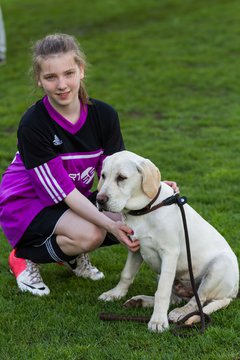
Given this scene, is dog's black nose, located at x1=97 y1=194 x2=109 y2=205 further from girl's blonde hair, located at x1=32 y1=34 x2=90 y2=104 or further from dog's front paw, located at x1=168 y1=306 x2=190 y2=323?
girl's blonde hair, located at x1=32 y1=34 x2=90 y2=104

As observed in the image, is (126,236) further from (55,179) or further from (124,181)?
(55,179)

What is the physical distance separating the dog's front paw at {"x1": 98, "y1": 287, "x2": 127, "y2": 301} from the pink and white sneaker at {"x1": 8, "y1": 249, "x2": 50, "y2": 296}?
45 centimetres

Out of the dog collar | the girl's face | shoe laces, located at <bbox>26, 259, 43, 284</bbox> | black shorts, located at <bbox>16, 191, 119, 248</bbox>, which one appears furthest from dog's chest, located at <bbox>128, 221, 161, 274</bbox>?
the girl's face

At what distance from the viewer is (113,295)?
176 inches

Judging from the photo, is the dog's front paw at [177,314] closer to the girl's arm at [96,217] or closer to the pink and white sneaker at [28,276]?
the girl's arm at [96,217]

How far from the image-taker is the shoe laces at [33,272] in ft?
15.6

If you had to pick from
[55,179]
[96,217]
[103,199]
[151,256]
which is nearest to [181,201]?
[151,256]

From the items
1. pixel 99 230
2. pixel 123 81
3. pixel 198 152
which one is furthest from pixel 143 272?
pixel 123 81

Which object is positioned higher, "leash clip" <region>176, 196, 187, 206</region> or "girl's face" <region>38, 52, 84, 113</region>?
"girl's face" <region>38, 52, 84, 113</region>

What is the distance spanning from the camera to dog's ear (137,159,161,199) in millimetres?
3865

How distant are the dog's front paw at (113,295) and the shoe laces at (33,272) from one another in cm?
55

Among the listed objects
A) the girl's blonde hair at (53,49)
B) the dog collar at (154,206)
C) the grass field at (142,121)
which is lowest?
the grass field at (142,121)

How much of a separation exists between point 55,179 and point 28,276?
2.80 ft

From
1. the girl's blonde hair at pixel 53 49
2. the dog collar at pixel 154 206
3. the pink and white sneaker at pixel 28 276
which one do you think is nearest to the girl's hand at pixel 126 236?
the dog collar at pixel 154 206
